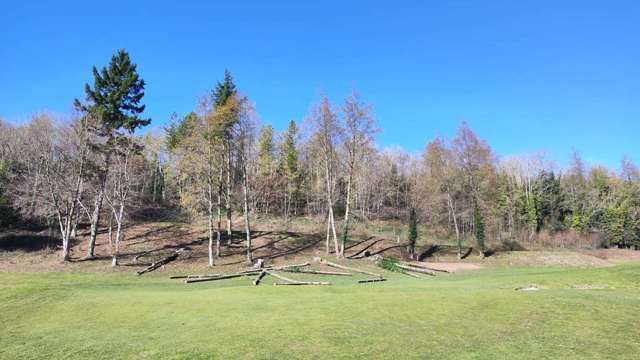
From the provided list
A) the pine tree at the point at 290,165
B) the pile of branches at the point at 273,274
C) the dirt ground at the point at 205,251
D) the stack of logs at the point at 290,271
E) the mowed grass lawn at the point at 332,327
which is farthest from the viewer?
the pine tree at the point at 290,165

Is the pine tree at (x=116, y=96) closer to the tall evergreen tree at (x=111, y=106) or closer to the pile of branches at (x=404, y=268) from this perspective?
the tall evergreen tree at (x=111, y=106)

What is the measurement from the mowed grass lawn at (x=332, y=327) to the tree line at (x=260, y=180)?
2090 cm

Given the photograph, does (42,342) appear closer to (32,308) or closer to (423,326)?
(32,308)

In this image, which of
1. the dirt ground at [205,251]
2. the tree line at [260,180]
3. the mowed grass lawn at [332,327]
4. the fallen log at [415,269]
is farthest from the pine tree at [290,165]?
the mowed grass lawn at [332,327]

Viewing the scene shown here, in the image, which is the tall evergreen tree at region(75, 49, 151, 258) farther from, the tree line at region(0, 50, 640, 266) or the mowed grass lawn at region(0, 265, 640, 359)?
the mowed grass lawn at region(0, 265, 640, 359)

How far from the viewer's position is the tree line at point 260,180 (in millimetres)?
36594

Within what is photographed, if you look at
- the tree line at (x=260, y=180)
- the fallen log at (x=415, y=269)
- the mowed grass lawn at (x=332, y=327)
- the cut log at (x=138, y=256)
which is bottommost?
the fallen log at (x=415, y=269)

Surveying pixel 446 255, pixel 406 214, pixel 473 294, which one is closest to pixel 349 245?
pixel 446 255

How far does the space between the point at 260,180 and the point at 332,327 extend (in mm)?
57074

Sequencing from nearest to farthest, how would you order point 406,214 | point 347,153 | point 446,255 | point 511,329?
point 511,329, point 347,153, point 446,255, point 406,214

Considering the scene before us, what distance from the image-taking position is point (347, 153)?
1604 inches

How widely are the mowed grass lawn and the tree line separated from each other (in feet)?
68.6

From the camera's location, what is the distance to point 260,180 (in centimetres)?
6669

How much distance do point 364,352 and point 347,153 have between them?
3281 centimetres
